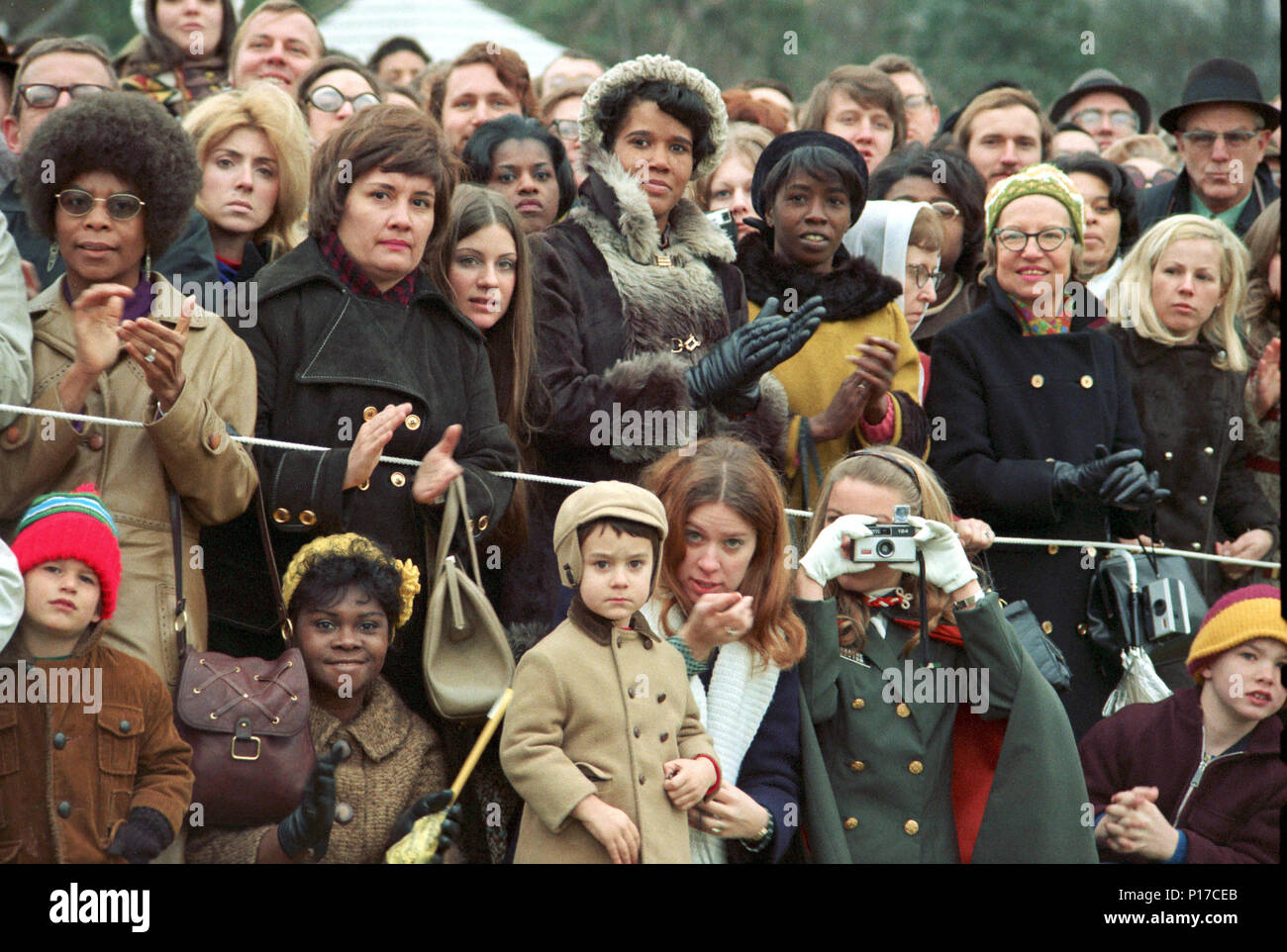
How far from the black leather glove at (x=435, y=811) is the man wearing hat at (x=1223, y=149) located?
16.7ft

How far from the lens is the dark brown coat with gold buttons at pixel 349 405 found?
209 inches

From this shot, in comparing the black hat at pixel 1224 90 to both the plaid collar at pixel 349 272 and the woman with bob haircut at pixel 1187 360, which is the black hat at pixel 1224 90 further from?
the plaid collar at pixel 349 272

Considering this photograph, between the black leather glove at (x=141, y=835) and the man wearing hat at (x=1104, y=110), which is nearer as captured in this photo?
the black leather glove at (x=141, y=835)

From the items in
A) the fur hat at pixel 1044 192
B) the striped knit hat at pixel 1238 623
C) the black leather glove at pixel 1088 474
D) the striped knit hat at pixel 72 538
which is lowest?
the striped knit hat at pixel 1238 623

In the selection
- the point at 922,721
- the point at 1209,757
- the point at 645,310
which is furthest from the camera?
the point at 645,310

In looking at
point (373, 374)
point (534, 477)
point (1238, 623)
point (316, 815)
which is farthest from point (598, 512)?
point (1238, 623)

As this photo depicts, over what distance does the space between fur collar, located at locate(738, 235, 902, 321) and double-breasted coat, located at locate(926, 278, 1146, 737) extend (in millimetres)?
341

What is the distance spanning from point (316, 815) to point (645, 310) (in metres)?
2.11

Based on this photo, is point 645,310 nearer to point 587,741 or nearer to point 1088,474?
point 1088,474

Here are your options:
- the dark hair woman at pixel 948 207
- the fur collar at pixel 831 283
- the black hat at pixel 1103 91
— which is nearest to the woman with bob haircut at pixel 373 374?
the fur collar at pixel 831 283

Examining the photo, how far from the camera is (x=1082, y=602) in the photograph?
646 cm

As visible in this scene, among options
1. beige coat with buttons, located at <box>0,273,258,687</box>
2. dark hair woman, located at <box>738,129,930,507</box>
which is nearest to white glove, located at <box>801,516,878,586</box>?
dark hair woman, located at <box>738,129,930,507</box>

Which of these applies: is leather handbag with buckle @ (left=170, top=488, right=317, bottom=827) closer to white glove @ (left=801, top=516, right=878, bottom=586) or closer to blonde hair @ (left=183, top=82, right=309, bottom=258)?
white glove @ (left=801, top=516, right=878, bottom=586)

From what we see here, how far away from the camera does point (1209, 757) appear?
18.6 ft
